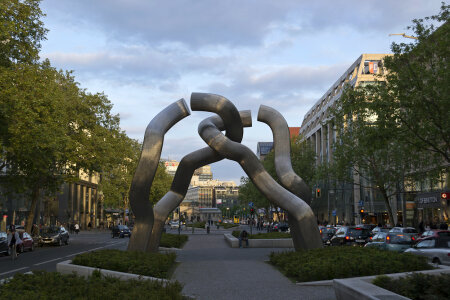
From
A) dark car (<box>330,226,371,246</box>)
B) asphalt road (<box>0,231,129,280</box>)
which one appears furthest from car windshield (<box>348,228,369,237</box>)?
asphalt road (<box>0,231,129,280</box>)

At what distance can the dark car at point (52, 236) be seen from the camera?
37.1m

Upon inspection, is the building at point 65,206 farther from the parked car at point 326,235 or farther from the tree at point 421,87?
the tree at point 421,87

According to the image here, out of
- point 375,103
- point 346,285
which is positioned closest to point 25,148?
point 375,103

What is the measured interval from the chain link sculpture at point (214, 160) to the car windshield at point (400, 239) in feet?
17.6

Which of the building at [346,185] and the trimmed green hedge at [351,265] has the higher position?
the building at [346,185]

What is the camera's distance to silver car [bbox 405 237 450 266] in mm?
17234

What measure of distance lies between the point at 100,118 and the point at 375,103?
24334 mm

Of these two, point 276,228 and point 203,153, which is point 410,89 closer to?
point 203,153

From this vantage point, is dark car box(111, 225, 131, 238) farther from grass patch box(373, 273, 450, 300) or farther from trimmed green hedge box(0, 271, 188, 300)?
grass patch box(373, 273, 450, 300)

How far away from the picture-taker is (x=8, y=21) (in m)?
25.5

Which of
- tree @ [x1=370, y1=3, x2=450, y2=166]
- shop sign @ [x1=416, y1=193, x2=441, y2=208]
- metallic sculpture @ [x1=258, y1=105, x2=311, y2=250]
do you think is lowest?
shop sign @ [x1=416, y1=193, x2=441, y2=208]

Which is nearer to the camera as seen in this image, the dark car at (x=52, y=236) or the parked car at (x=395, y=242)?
the parked car at (x=395, y=242)

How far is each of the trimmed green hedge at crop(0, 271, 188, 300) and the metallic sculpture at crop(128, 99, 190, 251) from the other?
7479 mm

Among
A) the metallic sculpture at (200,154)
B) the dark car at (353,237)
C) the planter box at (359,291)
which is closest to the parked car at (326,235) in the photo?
the dark car at (353,237)
